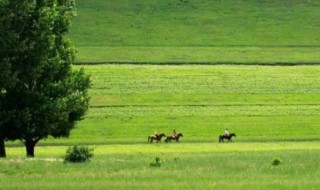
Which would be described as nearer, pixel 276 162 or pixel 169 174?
pixel 169 174

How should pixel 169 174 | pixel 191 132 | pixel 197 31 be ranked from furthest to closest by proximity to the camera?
pixel 197 31, pixel 191 132, pixel 169 174

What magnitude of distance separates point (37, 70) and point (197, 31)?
7218 centimetres

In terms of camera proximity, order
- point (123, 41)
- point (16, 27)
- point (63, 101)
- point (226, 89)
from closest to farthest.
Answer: point (16, 27), point (63, 101), point (226, 89), point (123, 41)

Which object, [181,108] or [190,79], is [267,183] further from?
[190,79]

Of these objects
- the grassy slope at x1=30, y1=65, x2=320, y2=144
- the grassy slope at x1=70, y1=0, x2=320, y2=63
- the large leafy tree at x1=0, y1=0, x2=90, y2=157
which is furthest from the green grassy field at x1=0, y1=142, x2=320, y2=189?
the grassy slope at x1=70, y1=0, x2=320, y2=63

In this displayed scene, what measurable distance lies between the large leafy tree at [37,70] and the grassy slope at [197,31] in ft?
157

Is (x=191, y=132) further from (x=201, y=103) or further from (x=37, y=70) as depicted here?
(x=37, y=70)

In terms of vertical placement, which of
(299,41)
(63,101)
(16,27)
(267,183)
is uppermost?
(299,41)

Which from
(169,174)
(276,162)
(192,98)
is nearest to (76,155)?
(169,174)

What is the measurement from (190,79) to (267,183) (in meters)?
65.6

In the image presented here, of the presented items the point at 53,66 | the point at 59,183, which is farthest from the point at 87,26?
the point at 59,183

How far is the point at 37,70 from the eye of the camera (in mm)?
47188

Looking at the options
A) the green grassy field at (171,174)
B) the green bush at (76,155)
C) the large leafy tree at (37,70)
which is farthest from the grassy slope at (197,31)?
the green grassy field at (171,174)

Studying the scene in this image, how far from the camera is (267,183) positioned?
26.9 m
